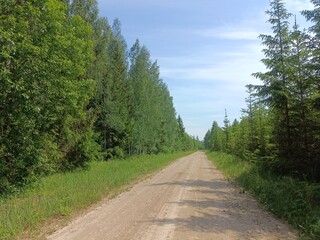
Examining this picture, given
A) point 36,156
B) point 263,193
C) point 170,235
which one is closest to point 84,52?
point 36,156

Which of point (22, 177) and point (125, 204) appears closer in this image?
point (125, 204)

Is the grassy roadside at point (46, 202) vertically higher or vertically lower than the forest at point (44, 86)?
lower

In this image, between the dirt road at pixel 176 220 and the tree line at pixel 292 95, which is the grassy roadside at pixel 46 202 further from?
the tree line at pixel 292 95

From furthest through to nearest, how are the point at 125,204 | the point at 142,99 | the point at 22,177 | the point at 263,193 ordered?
the point at 142,99
the point at 22,177
the point at 263,193
the point at 125,204

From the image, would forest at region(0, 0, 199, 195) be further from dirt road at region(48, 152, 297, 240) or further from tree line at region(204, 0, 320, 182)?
tree line at region(204, 0, 320, 182)

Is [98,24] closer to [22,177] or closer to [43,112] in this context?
[43,112]

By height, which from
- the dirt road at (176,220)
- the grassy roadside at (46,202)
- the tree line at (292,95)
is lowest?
the dirt road at (176,220)

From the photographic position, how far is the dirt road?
7.39 meters

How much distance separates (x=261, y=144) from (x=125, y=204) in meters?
15.0

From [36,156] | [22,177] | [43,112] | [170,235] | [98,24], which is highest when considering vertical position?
[98,24]

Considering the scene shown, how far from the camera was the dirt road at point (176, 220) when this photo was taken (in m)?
7.39

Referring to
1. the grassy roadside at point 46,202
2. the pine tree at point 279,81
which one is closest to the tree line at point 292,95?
the pine tree at point 279,81

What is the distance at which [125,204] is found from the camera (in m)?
11.2

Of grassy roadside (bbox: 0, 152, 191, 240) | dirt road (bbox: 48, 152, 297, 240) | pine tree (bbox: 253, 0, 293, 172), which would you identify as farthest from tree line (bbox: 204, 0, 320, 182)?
grassy roadside (bbox: 0, 152, 191, 240)
